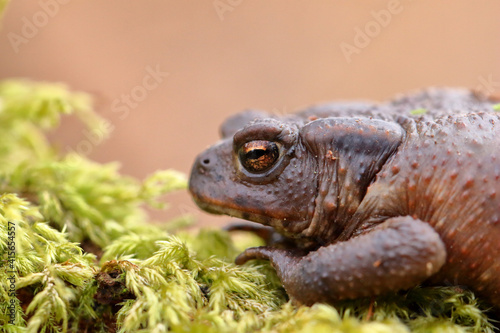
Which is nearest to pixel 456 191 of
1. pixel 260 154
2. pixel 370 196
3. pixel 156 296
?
pixel 370 196

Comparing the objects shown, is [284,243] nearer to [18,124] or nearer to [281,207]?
[281,207]

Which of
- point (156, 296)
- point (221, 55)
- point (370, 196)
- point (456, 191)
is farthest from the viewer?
point (221, 55)

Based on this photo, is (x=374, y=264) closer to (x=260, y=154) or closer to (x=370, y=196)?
(x=370, y=196)

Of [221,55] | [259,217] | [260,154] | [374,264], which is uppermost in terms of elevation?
[221,55]

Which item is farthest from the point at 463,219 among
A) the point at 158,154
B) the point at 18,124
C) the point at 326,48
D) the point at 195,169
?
the point at 326,48

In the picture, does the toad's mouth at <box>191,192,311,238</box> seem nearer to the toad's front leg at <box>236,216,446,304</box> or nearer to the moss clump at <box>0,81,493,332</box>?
the moss clump at <box>0,81,493,332</box>

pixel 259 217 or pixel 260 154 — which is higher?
pixel 260 154

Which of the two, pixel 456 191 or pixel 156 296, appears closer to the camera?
pixel 156 296
